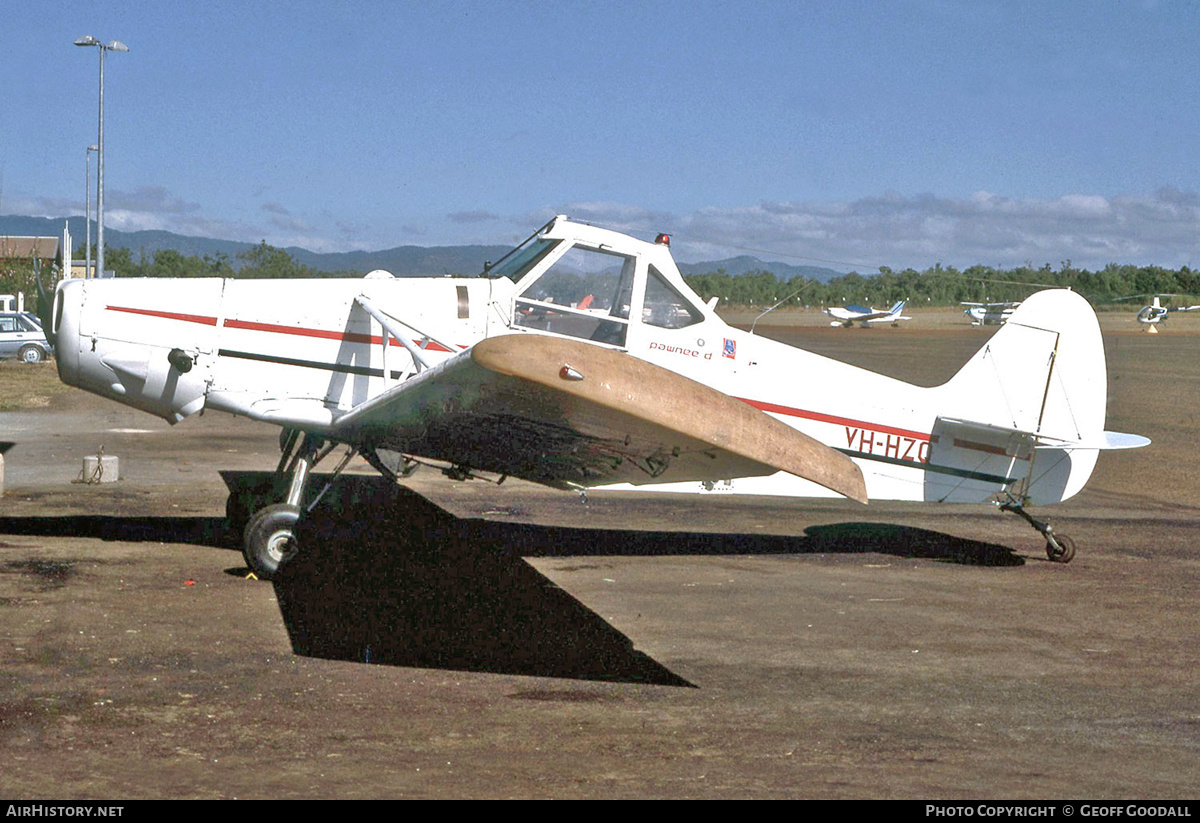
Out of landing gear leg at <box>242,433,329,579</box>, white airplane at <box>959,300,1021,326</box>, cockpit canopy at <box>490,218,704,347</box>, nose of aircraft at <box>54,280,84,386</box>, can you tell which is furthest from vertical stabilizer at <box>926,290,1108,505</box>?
nose of aircraft at <box>54,280,84,386</box>

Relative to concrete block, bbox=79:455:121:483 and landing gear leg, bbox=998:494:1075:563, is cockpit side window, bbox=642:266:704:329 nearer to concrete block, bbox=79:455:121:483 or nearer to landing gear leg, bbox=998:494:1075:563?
landing gear leg, bbox=998:494:1075:563

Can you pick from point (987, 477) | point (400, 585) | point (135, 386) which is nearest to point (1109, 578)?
point (987, 477)

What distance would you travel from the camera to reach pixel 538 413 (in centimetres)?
664

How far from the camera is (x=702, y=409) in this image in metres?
5.51

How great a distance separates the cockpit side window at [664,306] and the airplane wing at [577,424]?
50.5 inches

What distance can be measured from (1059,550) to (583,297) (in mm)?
4700

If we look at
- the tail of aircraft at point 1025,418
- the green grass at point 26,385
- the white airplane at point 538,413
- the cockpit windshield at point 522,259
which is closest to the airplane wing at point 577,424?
the white airplane at point 538,413

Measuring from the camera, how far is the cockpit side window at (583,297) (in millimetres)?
8914

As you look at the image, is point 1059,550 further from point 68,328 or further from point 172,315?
point 68,328

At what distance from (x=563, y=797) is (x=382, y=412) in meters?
3.59

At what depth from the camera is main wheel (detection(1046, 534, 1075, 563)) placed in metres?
10.3

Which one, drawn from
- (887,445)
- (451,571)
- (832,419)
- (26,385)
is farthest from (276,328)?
(26,385)

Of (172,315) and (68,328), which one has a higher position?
(172,315)

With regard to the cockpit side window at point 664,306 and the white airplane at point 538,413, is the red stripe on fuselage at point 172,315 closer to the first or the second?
the white airplane at point 538,413
